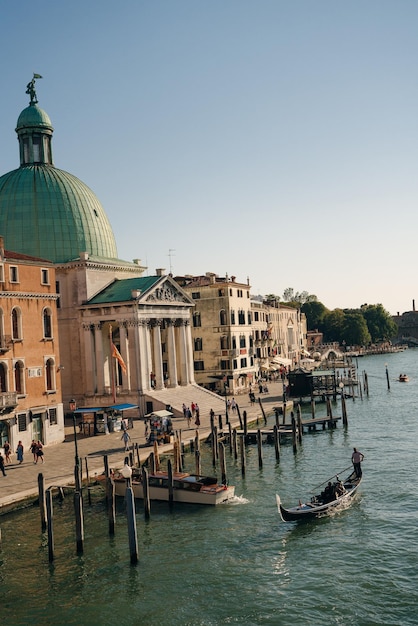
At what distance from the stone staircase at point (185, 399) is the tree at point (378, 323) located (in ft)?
451

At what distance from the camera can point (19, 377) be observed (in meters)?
40.3

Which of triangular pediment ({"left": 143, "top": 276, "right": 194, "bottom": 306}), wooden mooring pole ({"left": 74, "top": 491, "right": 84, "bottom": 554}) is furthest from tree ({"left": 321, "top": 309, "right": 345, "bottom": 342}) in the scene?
wooden mooring pole ({"left": 74, "top": 491, "right": 84, "bottom": 554})

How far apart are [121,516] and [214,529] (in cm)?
465

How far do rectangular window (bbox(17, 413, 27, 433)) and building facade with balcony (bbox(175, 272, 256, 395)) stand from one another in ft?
114

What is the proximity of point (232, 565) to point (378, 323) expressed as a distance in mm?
176998

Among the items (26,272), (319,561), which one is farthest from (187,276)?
(319,561)

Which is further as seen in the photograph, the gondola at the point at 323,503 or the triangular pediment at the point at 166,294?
the triangular pediment at the point at 166,294

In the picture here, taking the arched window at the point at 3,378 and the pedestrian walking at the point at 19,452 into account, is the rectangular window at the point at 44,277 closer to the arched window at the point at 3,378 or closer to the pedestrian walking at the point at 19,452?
the arched window at the point at 3,378

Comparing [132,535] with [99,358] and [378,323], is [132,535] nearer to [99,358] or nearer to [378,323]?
[99,358]

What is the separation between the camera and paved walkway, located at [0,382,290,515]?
3053 centimetres

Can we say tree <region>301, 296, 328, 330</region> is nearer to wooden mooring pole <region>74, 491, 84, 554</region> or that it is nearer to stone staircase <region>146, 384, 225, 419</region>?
stone staircase <region>146, 384, 225, 419</region>

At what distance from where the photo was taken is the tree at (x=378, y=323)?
631ft

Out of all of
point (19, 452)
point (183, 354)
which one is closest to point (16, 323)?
point (19, 452)

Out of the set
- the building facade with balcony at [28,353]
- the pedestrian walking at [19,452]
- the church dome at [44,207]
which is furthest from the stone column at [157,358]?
the pedestrian walking at [19,452]
